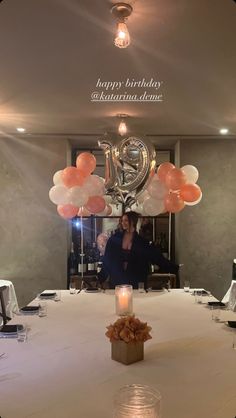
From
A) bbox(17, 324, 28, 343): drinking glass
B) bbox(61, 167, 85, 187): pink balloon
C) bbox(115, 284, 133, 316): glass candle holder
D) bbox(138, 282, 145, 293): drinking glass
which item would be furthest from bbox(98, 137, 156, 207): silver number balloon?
bbox(17, 324, 28, 343): drinking glass

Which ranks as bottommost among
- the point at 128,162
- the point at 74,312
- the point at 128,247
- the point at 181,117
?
the point at 74,312

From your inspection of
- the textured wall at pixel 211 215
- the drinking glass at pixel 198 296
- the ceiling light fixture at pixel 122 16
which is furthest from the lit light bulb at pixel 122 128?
the ceiling light fixture at pixel 122 16

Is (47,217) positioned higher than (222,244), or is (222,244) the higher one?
(47,217)

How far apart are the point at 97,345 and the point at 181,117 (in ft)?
10.1

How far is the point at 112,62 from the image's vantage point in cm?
288

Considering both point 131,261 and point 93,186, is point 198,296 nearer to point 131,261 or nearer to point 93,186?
point 131,261

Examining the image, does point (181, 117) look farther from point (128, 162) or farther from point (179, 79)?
point (179, 79)

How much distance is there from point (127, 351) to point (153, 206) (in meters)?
2.76

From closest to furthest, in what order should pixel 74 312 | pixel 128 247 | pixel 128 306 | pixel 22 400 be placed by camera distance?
1. pixel 22 400
2. pixel 128 306
3. pixel 74 312
4. pixel 128 247

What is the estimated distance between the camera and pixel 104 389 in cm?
145

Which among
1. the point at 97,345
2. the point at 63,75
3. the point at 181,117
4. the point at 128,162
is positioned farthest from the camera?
the point at 181,117

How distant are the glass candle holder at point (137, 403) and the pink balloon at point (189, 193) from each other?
10.3 feet

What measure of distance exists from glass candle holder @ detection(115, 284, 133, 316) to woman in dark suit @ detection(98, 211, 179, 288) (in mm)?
1112

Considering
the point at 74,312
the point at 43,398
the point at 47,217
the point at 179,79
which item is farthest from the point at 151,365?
the point at 47,217
